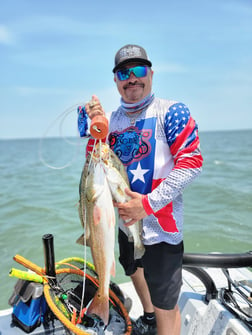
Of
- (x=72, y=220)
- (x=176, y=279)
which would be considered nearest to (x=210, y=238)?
(x=72, y=220)

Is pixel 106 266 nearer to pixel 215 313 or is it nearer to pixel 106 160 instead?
pixel 106 160

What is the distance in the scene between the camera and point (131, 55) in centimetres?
236

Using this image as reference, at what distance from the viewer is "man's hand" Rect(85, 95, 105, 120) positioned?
2215 millimetres

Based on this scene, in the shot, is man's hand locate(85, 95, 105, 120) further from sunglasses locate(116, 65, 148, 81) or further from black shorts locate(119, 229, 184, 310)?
black shorts locate(119, 229, 184, 310)

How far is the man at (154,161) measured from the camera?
7.22ft

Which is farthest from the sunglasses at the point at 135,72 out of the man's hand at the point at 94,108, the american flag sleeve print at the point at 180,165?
the american flag sleeve print at the point at 180,165

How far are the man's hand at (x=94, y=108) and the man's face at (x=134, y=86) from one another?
1.03 ft

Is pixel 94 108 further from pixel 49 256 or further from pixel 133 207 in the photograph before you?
pixel 49 256

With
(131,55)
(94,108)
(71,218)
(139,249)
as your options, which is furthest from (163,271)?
(71,218)

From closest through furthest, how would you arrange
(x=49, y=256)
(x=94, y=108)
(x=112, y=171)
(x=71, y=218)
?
1. (x=112, y=171)
2. (x=94, y=108)
3. (x=49, y=256)
4. (x=71, y=218)

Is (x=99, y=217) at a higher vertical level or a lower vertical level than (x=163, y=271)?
higher

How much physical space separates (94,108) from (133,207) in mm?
827

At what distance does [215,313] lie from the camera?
2721 mm

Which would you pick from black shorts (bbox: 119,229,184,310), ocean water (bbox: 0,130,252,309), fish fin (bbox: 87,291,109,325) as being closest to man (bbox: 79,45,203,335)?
black shorts (bbox: 119,229,184,310)
